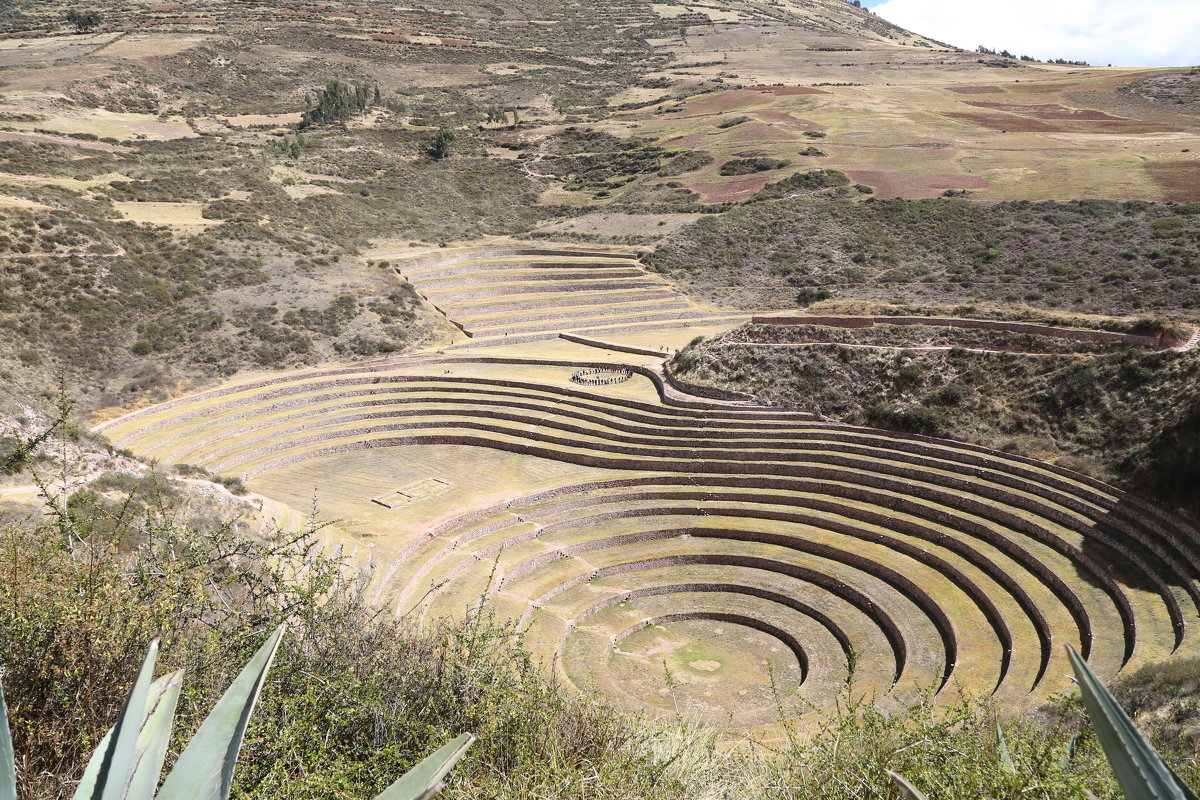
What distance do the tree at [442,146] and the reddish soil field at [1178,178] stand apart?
5428 cm

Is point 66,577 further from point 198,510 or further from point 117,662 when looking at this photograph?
point 198,510

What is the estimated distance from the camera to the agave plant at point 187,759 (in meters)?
3.70

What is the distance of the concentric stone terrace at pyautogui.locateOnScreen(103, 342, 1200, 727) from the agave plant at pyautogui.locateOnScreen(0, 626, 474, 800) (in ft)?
26.6

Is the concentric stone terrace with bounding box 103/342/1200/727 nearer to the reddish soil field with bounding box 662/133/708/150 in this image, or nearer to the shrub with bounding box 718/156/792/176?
the shrub with bounding box 718/156/792/176

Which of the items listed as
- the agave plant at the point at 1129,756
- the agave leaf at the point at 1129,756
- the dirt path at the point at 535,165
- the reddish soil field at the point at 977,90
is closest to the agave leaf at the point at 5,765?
the agave plant at the point at 1129,756

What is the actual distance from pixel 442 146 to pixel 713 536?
59.2 meters

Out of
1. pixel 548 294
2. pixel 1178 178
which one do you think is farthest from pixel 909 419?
pixel 1178 178

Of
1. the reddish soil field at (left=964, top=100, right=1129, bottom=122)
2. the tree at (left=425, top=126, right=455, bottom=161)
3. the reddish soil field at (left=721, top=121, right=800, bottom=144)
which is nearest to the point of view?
the reddish soil field at (left=964, top=100, right=1129, bottom=122)

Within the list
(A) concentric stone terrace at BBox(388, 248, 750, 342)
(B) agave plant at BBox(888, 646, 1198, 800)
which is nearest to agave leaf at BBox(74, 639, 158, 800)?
(B) agave plant at BBox(888, 646, 1198, 800)

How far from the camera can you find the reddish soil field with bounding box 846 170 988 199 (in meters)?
52.5

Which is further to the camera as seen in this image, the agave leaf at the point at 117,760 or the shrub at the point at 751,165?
the shrub at the point at 751,165

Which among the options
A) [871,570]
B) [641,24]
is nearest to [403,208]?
[871,570]

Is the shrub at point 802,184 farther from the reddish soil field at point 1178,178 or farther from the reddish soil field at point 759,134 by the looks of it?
the reddish soil field at point 1178,178

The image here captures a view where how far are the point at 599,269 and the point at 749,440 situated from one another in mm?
24488
